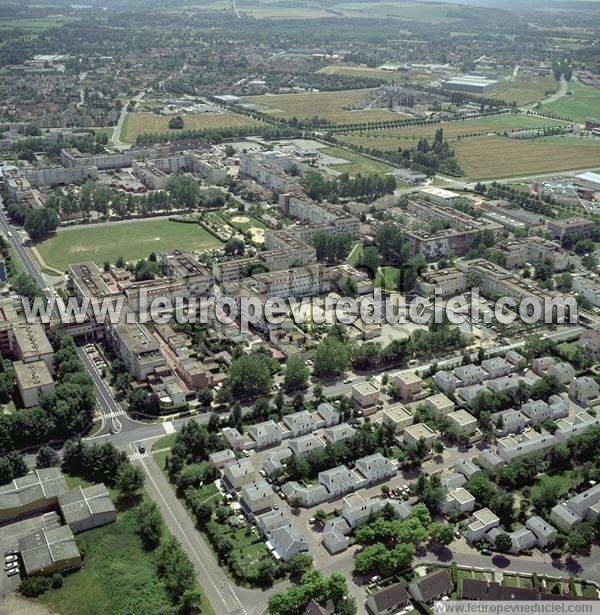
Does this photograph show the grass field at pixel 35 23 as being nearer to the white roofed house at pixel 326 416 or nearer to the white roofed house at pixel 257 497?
the white roofed house at pixel 326 416

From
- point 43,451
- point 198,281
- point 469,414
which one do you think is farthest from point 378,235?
point 43,451

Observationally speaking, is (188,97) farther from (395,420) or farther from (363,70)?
(395,420)

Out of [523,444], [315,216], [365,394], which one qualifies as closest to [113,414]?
[365,394]

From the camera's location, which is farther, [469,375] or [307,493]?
[469,375]

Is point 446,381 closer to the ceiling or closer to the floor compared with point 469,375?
closer to the floor

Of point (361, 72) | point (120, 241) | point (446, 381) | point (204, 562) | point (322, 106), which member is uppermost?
point (361, 72)

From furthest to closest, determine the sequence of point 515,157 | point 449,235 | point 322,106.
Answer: point 322,106 → point 515,157 → point 449,235

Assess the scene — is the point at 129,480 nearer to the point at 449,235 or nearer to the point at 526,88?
the point at 449,235
